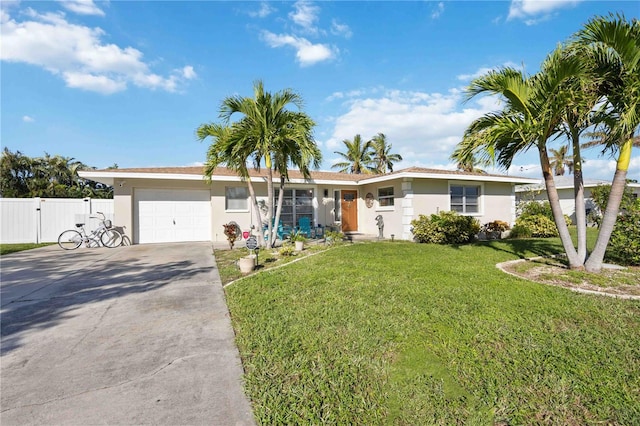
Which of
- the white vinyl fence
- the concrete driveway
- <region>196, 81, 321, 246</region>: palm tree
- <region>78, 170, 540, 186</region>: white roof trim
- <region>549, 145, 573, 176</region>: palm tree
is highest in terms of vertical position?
<region>549, 145, 573, 176</region>: palm tree

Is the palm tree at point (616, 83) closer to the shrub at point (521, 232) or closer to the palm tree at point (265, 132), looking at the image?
the palm tree at point (265, 132)

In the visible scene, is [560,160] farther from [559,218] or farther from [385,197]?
[559,218]

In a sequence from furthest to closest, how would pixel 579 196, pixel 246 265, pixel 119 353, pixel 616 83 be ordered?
pixel 246 265 → pixel 579 196 → pixel 616 83 → pixel 119 353

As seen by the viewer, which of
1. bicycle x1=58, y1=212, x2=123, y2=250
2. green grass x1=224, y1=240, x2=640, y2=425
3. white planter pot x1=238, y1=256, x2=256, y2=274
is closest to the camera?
green grass x1=224, y1=240, x2=640, y2=425

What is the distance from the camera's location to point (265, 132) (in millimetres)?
8875

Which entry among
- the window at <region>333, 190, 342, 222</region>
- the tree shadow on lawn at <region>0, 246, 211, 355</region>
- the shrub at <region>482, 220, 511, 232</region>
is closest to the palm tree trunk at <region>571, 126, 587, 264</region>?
the shrub at <region>482, 220, 511, 232</region>

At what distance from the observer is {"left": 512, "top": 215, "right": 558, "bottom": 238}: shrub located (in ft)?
42.2

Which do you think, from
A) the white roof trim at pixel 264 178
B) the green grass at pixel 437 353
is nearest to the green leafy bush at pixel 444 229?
the white roof trim at pixel 264 178

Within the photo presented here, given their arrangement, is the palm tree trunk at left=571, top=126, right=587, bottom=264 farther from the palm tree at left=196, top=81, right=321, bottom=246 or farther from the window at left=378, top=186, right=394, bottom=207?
the window at left=378, top=186, right=394, bottom=207

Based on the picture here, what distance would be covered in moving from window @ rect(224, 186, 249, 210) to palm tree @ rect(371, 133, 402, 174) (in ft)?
72.3

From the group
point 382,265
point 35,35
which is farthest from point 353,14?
point 35,35

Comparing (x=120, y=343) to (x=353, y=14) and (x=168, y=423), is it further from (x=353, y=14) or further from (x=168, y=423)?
(x=353, y=14)

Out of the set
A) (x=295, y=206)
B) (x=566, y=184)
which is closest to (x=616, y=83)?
(x=295, y=206)

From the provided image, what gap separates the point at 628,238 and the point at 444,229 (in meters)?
4.95
